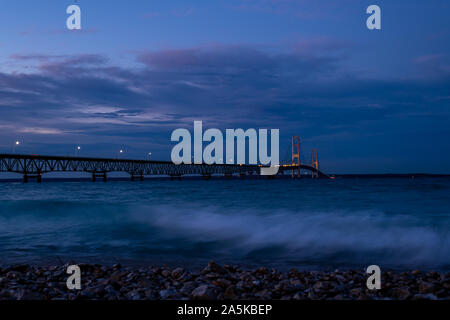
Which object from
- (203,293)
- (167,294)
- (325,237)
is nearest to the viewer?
(203,293)

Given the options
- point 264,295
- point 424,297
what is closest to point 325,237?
point 424,297

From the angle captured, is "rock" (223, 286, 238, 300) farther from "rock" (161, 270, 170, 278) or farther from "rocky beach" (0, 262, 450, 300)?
"rock" (161, 270, 170, 278)

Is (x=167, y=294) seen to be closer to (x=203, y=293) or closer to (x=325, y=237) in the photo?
(x=203, y=293)

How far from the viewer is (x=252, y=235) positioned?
493 inches

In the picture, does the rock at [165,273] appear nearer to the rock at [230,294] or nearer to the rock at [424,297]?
the rock at [230,294]

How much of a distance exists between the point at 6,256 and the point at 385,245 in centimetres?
1029

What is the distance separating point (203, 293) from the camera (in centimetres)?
519

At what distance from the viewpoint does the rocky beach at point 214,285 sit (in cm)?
525

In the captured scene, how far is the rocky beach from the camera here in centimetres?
525

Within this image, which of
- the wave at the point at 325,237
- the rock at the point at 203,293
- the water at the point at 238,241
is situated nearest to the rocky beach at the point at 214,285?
the rock at the point at 203,293

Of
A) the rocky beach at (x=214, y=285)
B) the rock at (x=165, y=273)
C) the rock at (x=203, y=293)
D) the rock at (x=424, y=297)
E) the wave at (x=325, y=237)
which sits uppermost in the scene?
the rock at (x=203, y=293)

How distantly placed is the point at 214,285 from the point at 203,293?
61cm

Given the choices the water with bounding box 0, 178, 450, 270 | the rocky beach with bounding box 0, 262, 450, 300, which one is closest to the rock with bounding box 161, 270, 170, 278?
the rocky beach with bounding box 0, 262, 450, 300
